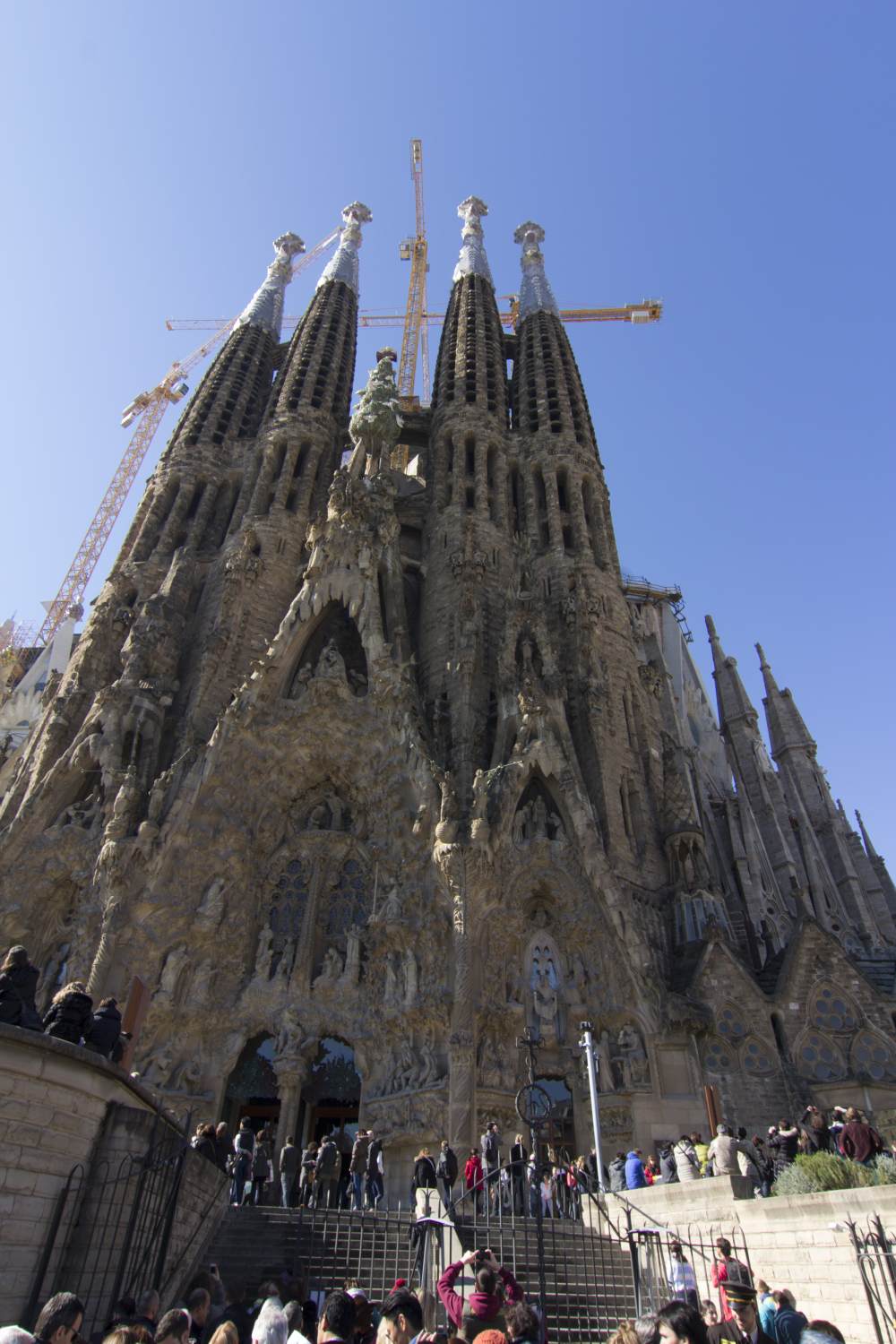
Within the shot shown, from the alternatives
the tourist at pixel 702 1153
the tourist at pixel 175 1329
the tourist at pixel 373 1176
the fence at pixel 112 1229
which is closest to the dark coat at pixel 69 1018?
the fence at pixel 112 1229

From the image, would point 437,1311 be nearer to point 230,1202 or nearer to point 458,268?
point 230,1202

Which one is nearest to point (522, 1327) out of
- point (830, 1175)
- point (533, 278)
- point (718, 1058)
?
point (830, 1175)

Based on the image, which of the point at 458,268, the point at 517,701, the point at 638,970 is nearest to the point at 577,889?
the point at 638,970

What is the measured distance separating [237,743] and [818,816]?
25.3 metres

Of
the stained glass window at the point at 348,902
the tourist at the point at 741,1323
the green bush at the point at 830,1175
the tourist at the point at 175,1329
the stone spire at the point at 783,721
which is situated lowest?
the tourist at the point at 175,1329

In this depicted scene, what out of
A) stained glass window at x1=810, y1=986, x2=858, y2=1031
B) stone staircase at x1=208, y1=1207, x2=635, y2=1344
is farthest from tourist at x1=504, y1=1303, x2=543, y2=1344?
stained glass window at x1=810, y1=986, x2=858, y2=1031

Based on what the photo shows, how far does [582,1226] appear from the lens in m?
10.7

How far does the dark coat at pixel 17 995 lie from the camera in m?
6.41

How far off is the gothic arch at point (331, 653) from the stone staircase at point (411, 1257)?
1187 cm

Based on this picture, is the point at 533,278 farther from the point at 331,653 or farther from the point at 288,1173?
the point at 288,1173

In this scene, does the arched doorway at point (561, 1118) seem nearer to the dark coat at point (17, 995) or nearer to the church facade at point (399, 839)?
the church facade at point (399, 839)

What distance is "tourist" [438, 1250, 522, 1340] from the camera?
401cm

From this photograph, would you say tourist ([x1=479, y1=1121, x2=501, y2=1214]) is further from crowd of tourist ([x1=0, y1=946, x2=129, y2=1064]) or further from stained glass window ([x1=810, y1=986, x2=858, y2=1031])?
crowd of tourist ([x1=0, y1=946, x2=129, y2=1064])

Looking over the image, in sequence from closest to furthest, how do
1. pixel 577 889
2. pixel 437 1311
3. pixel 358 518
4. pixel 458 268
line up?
pixel 437 1311 → pixel 577 889 → pixel 358 518 → pixel 458 268
